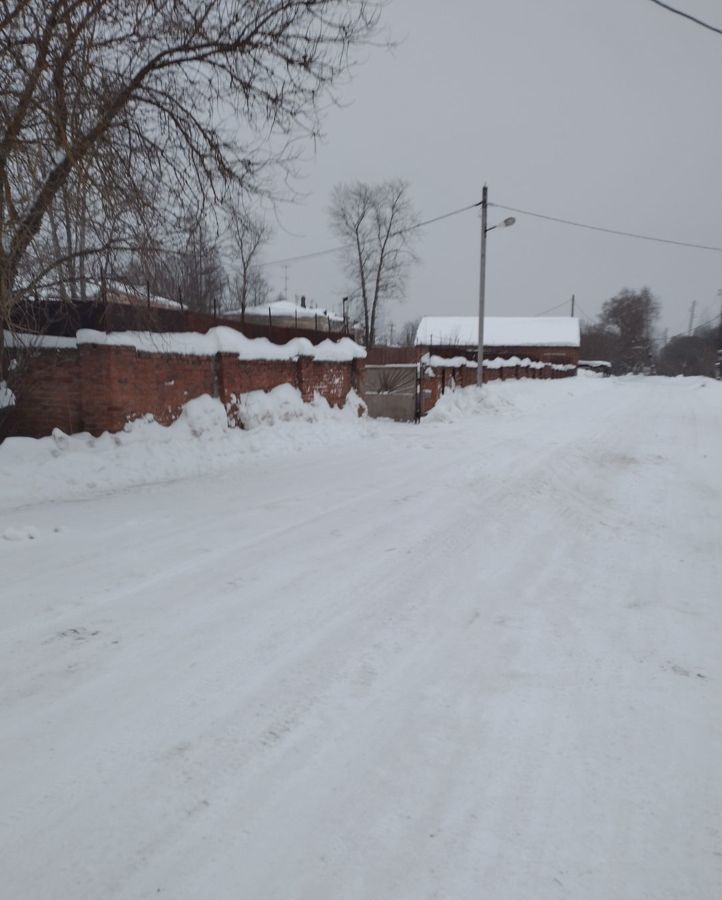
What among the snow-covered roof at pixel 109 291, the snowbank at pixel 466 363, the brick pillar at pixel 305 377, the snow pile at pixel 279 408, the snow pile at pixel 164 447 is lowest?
the snow pile at pixel 164 447

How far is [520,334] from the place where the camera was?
6122 centimetres

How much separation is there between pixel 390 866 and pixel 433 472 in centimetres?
594

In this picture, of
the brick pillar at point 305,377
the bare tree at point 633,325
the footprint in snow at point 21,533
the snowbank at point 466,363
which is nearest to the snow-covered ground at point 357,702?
the footprint in snow at point 21,533

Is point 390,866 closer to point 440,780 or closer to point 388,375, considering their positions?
point 440,780

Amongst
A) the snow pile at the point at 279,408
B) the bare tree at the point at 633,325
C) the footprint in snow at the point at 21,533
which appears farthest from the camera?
the bare tree at the point at 633,325

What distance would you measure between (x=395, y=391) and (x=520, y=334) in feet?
165

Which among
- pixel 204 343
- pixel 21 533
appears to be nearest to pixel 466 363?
pixel 204 343

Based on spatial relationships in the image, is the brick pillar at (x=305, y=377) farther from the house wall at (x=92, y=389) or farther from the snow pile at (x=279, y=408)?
the house wall at (x=92, y=389)

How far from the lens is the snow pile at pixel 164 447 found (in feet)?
20.6

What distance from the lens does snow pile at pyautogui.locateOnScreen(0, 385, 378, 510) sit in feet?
20.6

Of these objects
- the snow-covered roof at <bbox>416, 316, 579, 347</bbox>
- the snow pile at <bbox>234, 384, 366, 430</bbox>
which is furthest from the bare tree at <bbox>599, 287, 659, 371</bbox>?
the snow pile at <bbox>234, 384, 366, 430</bbox>

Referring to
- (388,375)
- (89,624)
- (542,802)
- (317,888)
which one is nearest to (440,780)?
(542,802)

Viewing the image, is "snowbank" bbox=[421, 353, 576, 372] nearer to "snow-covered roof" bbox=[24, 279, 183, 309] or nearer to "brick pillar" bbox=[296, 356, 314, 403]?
"brick pillar" bbox=[296, 356, 314, 403]

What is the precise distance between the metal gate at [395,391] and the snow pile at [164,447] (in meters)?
4.19
